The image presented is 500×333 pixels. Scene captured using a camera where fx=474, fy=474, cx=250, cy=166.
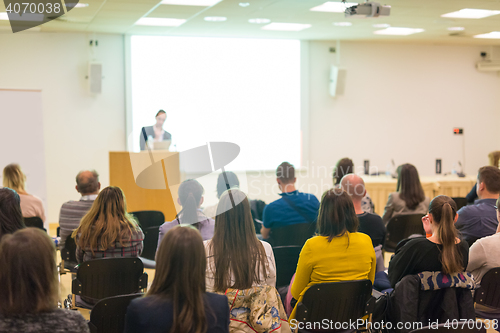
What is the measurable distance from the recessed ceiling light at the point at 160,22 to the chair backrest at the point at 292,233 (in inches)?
181

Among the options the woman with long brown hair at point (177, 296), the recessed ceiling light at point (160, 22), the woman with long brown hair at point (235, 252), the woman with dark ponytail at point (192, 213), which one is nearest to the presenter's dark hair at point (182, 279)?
the woman with long brown hair at point (177, 296)

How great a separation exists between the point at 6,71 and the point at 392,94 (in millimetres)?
7327

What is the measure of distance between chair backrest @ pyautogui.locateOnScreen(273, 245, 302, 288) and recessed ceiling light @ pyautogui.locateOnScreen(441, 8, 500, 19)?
5.17m

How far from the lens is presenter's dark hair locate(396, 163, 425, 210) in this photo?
15.2ft

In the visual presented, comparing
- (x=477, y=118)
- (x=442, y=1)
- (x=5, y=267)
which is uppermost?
(x=442, y=1)

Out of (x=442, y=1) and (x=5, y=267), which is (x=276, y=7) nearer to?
(x=442, y=1)

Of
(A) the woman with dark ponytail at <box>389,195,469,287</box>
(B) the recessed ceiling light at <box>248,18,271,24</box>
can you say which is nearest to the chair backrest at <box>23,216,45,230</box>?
(A) the woman with dark ponytail at <box>389,195,469,287</box>

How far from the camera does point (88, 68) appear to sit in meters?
7.92

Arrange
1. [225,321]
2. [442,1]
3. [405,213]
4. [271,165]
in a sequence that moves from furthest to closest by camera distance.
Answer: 1. [271,165]
2. [442,1]
3. [405,213]
4. [225,321]

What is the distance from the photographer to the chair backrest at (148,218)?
466cm

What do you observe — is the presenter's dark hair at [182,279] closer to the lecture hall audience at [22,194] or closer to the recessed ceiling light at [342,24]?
the lecture hall audience at [22,194]

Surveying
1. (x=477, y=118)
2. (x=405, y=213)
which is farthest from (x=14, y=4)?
(x=477, y=118)

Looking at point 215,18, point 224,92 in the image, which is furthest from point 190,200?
point 224,92

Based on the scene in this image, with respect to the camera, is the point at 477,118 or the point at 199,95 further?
the point at 477,118
